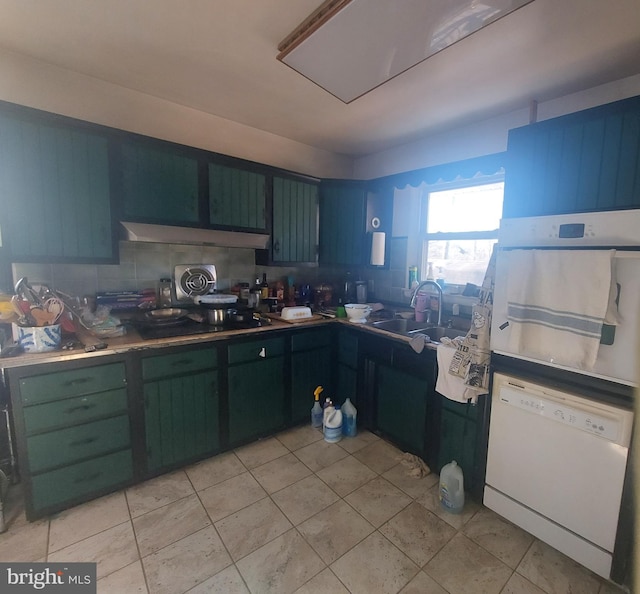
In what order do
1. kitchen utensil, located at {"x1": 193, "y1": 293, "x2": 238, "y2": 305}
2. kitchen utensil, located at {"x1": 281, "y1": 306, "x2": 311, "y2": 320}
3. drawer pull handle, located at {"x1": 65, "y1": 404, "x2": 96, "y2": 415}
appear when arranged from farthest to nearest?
kitchen utensil, located at {"x1": 281, "y1": 306, "x2": 311, "y2": 320} → kitchen utensil, located at {"x1": 193, "y1": 293, "x2": 238, "y2": 305} → drawer pull handle, located at {"x1": 65, "y1": 404, "x2": 96, "y2": 415}

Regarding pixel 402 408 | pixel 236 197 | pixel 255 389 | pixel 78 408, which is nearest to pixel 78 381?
pixel 78 408

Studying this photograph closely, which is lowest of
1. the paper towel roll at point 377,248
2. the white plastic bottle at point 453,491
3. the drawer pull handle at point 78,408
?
Answer: the white plastic bottle at point 453,491

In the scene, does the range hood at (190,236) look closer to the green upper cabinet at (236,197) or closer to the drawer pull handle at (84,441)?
the green upper cabinet at (236,197)

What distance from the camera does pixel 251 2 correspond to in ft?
4.27

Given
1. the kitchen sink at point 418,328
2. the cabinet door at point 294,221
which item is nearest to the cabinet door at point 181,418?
the cabinet door at point 294,221

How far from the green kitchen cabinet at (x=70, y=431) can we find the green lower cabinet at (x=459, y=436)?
1.83 meters

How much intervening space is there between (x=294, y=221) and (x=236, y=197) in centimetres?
54

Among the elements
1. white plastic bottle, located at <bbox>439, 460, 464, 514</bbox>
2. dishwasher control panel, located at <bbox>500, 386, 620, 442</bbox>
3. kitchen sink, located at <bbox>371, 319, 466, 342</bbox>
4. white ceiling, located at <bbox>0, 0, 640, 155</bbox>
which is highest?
white ceiling, located at <bbox>0, 0, 640, 155</bbox>

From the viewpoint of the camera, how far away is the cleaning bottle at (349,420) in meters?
2.40

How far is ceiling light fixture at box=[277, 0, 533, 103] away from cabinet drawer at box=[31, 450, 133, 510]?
7.55ft

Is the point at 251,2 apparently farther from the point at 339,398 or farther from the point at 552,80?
the point at 339,398

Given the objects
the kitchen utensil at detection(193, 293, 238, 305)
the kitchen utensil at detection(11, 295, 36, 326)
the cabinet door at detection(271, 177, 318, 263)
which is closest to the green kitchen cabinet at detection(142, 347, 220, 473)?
the kitchen utensil at detection(193, 293, 238, 305)

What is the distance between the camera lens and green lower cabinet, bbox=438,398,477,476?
1.77m

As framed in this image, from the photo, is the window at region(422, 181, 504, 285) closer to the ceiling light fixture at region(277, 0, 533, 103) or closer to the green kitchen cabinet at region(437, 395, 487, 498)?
the green kitchen cabinet at region(437, 395, 487, 498)
